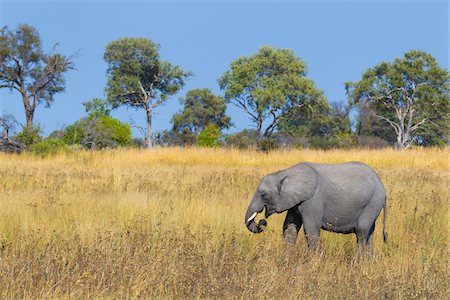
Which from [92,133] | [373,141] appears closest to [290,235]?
[92,133]

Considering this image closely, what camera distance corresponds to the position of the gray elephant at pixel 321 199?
599 cm

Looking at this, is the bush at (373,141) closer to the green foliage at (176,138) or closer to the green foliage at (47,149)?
the green foliage at (176,138)

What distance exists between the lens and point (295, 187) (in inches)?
234

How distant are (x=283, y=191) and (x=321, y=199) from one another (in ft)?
1.47

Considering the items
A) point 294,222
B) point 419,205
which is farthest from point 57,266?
point 419,205

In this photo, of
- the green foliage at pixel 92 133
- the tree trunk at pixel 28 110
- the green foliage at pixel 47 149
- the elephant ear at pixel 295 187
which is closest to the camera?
the elephant ear at pixel 295 187

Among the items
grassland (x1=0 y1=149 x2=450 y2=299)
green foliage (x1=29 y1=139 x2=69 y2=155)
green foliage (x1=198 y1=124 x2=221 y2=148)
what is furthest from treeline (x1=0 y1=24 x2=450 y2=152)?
grassland (x1=0 y1=149 x2=450 y2=299)

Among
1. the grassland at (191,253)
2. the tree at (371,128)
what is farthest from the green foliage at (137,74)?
the grassland at (191,253)

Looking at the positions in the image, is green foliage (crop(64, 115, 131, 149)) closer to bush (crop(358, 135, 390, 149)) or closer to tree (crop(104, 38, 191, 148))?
tree (crop(104, 38, 191, 148))

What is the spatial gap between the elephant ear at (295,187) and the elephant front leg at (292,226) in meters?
0.30

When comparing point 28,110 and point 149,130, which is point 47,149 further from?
point 149,130

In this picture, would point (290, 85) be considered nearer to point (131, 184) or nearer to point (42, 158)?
point (42, 158)

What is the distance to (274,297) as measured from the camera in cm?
458

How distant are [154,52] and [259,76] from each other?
9.14m
